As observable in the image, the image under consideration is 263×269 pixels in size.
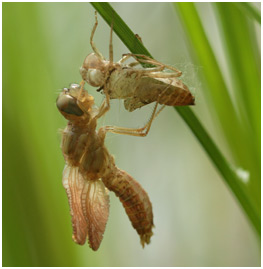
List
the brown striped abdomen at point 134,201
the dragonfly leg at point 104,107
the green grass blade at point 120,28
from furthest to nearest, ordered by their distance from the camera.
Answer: the brown striped abdomen at point 134,201 → the dragonfly leg at point 104,107 → the green grass blade at point 120,28

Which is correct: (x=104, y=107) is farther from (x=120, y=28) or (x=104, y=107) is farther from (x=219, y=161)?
(x=219, y=161)

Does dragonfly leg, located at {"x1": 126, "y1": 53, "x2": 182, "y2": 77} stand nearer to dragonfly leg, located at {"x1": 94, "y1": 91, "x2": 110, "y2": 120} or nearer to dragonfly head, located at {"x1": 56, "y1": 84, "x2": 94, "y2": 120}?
dragonfly leg, located at {"x1": 94, "y1": 91, "x2": 110, "y2": 120}

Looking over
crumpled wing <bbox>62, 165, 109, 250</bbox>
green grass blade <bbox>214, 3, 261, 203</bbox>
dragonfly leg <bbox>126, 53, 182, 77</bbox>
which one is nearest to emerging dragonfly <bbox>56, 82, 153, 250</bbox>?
crumpled wing <bbox>62, 165, 109, 250</bbox>

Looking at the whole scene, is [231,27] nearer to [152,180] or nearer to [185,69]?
[185,69]

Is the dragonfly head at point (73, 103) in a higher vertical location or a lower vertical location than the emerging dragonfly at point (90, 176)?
higher

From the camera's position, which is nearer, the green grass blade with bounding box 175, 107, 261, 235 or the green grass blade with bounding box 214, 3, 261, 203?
the green grass blade with bounding box 175, 107, 261, 235

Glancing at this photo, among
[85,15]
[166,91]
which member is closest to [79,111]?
[166,91]

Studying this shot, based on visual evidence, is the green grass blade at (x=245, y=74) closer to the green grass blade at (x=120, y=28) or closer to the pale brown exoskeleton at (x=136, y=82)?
the pale brown exoskeleton at (x=136, y=82)

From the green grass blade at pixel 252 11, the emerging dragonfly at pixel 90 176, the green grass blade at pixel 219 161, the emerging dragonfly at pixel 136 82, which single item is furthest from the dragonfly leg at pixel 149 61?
the green grass blade at pixel 252 11
